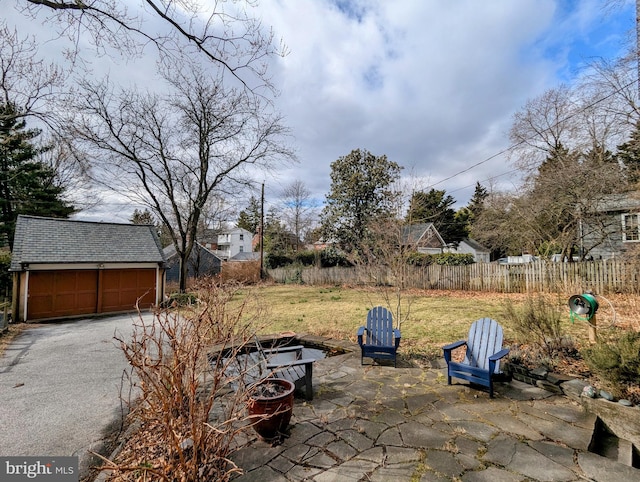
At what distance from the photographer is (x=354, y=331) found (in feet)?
24.2

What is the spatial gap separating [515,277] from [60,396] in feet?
48.3

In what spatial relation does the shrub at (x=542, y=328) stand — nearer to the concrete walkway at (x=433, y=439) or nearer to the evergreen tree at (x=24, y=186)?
the concrete walkway at (x=433, y=439)

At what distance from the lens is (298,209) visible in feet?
95.9

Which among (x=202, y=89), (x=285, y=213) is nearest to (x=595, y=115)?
(x=202, y=89)

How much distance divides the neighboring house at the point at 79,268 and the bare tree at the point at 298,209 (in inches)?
614

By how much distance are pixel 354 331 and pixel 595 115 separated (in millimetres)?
11710

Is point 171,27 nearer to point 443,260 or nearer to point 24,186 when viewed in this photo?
point 443,260

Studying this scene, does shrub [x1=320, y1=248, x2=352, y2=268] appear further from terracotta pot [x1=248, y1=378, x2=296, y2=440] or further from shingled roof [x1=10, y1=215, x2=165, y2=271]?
terracotta pot [x1=248, y1=378, x2=296, y2=440]

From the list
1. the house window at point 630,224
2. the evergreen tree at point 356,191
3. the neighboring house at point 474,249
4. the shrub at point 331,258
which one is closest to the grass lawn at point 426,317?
the house window at point 630,224

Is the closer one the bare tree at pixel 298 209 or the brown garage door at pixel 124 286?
the brown garage door at pixel 124 286

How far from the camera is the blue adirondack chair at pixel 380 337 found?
15.8 ft

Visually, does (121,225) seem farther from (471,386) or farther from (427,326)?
(471,386)

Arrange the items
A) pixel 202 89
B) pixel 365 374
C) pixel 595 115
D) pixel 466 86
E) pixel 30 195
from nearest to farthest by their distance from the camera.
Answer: pixel 365 374 → pixel 466 86 → pixel 595 115 → pixel 202 89 → pixel 30 195

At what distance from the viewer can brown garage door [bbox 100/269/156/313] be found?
42.1ft
